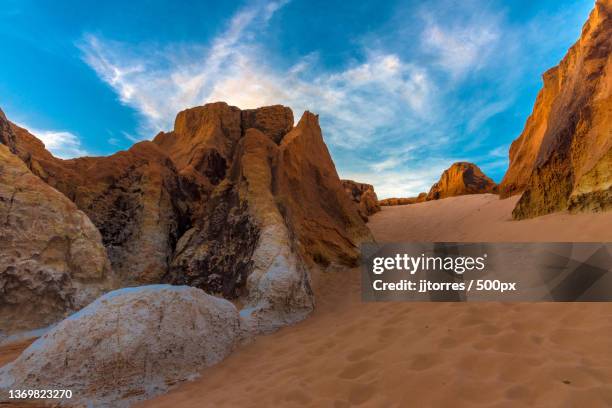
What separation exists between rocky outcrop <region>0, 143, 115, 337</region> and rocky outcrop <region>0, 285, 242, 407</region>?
4.67 ft

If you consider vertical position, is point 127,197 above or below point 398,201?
below

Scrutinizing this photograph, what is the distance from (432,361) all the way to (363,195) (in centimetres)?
1697

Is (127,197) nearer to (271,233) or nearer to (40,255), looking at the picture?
(40,255)

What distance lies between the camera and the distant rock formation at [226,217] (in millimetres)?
5312

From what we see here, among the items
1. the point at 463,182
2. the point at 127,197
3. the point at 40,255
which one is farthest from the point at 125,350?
the point at 463,182

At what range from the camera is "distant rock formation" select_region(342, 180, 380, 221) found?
723 inches

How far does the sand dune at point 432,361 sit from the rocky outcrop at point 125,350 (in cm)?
26

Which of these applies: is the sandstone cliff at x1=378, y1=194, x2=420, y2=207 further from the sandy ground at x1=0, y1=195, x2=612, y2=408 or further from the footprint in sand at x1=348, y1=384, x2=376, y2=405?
the footprint in sand at x1=348, y1=384, x2=376, y2=405

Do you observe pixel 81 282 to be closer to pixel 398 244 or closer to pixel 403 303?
pixel 403 303

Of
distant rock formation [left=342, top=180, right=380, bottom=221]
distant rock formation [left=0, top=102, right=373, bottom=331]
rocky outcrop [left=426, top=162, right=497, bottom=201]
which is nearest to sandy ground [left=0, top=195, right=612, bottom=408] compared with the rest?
distant rock formation [left=0, top=102, right=373, bottom=331]

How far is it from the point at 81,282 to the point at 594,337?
19.8 feet

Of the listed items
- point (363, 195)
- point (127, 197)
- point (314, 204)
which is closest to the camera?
point (127, 197)

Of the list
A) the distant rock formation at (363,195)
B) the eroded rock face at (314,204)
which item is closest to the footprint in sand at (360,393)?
the eroded rock face at (314,204)

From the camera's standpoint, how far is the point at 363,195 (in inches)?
751
